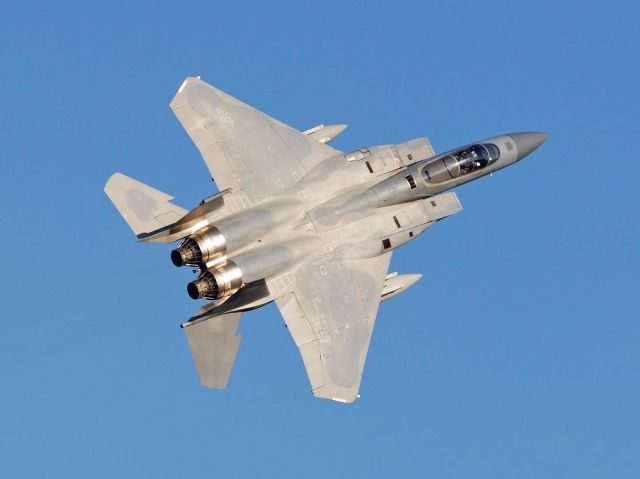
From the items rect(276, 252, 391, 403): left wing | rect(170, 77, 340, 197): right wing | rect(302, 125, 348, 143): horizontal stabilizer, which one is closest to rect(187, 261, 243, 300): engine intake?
rect(276, 252, 391, 403): left wing

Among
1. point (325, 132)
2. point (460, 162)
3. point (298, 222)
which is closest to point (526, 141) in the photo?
point (460, 162)

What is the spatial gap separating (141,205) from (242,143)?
11.5ft

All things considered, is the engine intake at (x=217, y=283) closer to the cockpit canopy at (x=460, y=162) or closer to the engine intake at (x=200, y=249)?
the engine intake at (x=200, y=249)

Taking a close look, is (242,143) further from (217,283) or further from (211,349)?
(211,349)

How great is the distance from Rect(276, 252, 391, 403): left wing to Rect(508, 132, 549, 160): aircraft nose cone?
5.91 m

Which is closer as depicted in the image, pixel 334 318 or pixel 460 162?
pixel 334 318

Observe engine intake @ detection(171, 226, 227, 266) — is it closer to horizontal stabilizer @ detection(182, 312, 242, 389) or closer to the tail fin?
the tail fin

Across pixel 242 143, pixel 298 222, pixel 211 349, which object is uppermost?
pixel 242 143

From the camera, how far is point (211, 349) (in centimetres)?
4078

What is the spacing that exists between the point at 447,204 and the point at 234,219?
6320mm

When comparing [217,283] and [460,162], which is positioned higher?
[460,162]

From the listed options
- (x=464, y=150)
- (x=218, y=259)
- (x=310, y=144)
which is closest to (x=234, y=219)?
(x=218, y=259)

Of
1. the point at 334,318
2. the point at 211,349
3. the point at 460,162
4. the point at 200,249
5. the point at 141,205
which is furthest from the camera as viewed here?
the point at 460,162

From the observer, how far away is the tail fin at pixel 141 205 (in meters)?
40.9
